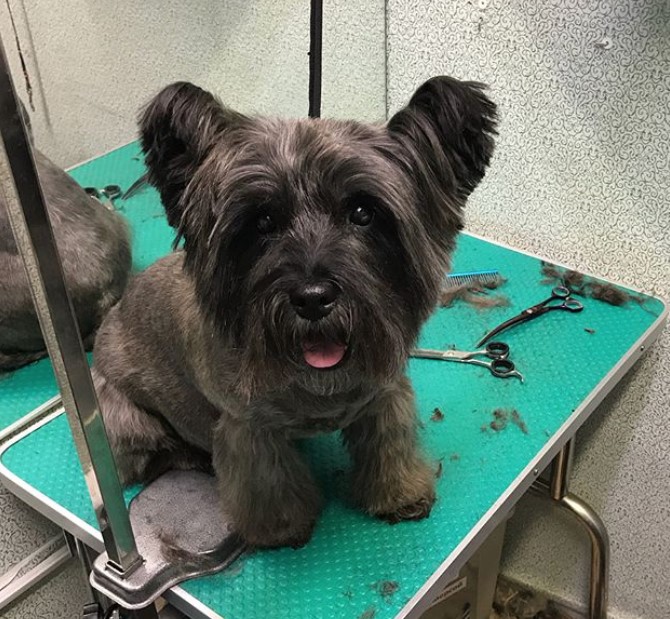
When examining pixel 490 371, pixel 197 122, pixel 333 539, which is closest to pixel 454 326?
pixel 490 371

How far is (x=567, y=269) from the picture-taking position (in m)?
1.73

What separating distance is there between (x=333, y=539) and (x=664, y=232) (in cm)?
86

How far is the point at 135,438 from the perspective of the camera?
1357mm

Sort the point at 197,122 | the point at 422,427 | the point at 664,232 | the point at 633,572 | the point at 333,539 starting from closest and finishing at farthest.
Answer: the point at 197,122
the point at 333,539
the point at 422,427
the point at 664,232
the point at 633,572

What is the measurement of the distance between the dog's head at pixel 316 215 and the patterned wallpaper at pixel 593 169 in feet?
1.95

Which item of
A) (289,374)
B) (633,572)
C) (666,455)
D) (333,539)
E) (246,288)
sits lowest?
(633,572)

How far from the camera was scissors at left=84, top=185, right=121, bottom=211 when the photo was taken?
6.07 feet

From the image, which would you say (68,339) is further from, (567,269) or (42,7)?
(567,269)

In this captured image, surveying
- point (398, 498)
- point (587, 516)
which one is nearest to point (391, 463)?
point (398, 498)

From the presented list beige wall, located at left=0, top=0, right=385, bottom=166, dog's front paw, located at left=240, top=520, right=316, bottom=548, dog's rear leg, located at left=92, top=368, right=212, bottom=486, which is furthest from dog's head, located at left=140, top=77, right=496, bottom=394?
beige wall, located at left=0, top=0, right=385, bottom=166

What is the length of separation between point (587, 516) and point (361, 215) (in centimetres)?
107

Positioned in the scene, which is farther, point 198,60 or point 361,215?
point 198,60

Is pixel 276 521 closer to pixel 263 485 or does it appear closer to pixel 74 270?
pixel 263 485

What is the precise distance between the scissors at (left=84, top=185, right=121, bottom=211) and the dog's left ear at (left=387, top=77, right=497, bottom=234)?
103 cm
